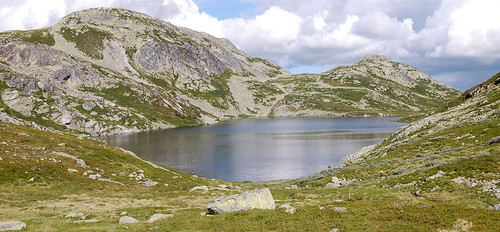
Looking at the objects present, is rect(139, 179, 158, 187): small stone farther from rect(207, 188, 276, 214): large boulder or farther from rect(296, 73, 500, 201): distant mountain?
rect(296, 73, 500, 201): distant mountain

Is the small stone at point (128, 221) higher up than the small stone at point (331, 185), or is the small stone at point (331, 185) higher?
the small stone at point (128, 221)

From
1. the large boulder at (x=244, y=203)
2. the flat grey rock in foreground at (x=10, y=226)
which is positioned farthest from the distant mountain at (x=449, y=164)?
the flat grey rock in foreground at (x=10, y=226)

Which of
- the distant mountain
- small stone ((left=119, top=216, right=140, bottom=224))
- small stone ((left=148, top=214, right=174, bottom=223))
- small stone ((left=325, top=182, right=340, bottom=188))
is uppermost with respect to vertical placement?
the distant mountain

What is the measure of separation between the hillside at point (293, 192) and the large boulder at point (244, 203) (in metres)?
1.51

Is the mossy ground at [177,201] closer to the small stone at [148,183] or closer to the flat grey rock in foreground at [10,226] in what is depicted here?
the flat grey rock in foreground at [10,226]

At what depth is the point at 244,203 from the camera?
1196 inches

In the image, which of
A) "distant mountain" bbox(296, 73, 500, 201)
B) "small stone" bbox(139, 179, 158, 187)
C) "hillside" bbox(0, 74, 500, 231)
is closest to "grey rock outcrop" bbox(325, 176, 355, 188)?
"hillside" bbox(0, 74, 500, 231)

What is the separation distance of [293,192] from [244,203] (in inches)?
794

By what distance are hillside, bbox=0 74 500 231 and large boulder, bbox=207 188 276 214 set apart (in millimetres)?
1505

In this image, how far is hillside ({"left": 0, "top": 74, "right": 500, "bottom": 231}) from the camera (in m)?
24.3

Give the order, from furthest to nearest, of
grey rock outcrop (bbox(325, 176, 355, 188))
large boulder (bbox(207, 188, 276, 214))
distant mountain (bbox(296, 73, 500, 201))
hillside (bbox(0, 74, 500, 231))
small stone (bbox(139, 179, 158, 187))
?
small stone (bbox(139, 179, 158, 187)), grey rock outcrop (bbox(325, 176, 355, 188)), distant mountain (bbox(296, 73, 500, 201)), large boulder (bbox(207, 188, 276, 214)), hillside (bbox(0, 74, 500, 231))

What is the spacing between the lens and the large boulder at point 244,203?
29.9 metres

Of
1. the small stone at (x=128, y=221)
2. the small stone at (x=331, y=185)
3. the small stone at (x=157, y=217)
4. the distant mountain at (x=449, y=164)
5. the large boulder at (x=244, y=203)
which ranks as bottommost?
the small stone at (x=331, y=185)

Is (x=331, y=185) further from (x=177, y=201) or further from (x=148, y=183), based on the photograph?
(x=148, y=183)
